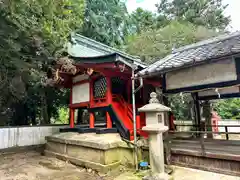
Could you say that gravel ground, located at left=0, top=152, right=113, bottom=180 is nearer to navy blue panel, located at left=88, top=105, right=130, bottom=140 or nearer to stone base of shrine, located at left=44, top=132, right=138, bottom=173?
stone base of shrine, located at left=44, top=132, right=138, bottom=173

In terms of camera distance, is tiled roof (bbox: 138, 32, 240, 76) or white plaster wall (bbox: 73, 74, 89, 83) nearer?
tiled roof (bbox: 138, 32, 240, 76)

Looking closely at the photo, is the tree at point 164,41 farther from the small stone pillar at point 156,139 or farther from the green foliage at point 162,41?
the small stone pillar at point 156,139

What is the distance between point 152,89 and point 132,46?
5.20 m

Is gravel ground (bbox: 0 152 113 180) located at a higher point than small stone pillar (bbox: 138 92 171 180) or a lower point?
lower

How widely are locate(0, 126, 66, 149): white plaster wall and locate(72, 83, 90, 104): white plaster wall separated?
2553mm

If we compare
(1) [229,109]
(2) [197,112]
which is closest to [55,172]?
(2) [197,112]

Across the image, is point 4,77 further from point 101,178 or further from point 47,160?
point 101,178

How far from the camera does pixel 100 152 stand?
18.4 ft

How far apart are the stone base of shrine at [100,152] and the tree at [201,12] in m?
16.4

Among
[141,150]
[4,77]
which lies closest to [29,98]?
[4,77]

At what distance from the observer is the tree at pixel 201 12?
18619 millimetres

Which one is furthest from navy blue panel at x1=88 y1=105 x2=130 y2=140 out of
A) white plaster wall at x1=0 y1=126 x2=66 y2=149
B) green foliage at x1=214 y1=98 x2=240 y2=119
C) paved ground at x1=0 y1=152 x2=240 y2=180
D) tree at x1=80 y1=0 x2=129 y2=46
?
green foliage at x1=214 y1=98 x2=240 y2=119

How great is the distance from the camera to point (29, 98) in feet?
35.2

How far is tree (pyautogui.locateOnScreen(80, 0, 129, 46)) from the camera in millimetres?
13656
